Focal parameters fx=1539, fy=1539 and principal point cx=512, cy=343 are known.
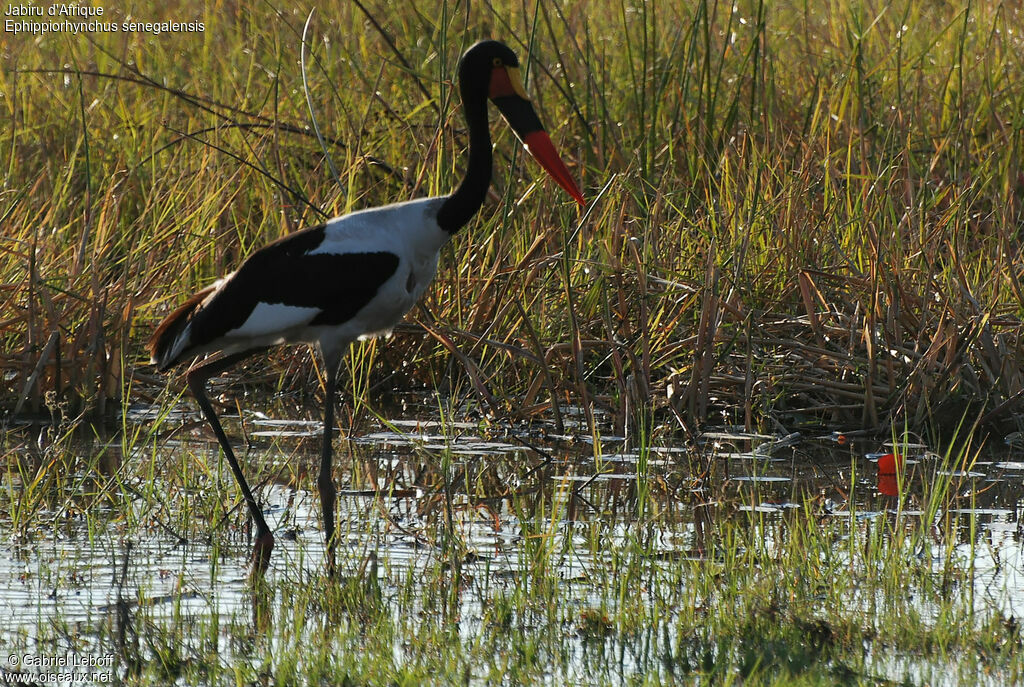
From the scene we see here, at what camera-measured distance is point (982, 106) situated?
6629mm

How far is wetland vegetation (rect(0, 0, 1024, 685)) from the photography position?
129 inches

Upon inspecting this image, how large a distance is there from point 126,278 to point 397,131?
5.74ft

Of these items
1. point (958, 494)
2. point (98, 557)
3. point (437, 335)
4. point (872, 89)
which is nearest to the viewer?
point (98, 557)

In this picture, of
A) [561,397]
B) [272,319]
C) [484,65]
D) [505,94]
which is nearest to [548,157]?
[505,94]

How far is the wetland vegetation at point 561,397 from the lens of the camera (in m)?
3.28

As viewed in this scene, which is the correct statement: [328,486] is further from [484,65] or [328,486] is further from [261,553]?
[484,65]

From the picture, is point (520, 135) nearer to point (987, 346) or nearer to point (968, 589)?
point (987, 346)

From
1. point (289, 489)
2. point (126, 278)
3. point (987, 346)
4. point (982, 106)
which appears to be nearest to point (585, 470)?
point (289, 489)

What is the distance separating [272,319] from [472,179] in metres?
0.73

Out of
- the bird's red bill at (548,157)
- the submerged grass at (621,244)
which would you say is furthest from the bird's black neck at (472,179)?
the submerged grass at (621,244)

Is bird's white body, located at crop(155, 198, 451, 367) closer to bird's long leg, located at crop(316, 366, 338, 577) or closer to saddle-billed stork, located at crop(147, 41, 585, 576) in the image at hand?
saddle-billed stork, located at crop(147, 41, 585, 576)

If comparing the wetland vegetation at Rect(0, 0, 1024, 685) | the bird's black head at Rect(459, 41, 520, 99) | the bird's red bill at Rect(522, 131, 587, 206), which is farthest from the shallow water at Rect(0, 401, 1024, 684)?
the bird's black head at Rect(459, 41, 520, 99)

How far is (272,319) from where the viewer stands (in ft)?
14.8

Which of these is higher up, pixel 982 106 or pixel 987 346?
pixel 982 106
